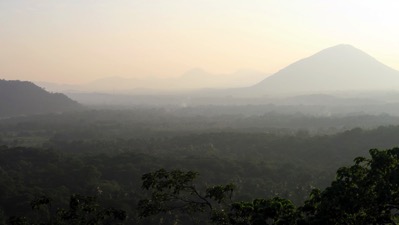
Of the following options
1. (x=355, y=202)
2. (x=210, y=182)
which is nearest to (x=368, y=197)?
(x=355, y=202)

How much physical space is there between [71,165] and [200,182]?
32786 mm

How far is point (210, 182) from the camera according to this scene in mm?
90438

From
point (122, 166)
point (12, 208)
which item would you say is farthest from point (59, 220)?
point (122, 166)

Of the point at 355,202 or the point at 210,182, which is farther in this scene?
the point at 210,182

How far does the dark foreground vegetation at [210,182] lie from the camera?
44.5ft

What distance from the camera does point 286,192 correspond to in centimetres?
7719

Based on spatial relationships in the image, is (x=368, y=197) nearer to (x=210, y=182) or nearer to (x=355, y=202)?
(x=355, y=202)

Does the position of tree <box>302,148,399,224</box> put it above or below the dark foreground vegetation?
above

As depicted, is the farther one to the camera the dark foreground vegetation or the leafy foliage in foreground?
the dark foreground vegetation

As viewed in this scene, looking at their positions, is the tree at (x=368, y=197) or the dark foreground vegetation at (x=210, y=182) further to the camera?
the dark foreground vegetation at (x=210, y=182)

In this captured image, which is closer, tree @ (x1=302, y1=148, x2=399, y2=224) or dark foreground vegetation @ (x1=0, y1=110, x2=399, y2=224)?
tree @ (x1=302, y1=148, x2=399, y2=224)

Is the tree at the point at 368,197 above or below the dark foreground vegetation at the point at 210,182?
above

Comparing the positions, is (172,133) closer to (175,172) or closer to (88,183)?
(88,183)

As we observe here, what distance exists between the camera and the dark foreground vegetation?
13.6 meters
